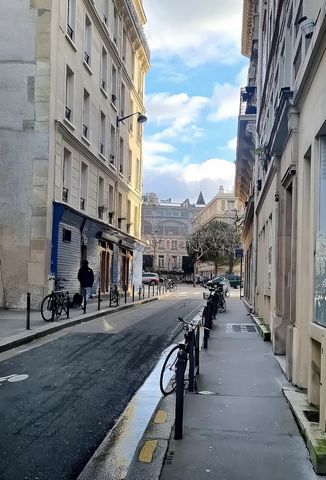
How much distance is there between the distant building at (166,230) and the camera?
344 feet

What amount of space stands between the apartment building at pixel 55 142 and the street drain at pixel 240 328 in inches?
265

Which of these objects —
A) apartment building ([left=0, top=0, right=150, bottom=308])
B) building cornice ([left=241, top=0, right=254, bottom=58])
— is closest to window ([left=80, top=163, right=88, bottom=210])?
apartment building ([left=0, top=0, right=150, bottom=308])

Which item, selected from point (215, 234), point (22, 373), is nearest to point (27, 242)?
point (22, 373)

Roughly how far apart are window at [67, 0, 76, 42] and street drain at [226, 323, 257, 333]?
522 inches

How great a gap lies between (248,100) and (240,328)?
17.4m

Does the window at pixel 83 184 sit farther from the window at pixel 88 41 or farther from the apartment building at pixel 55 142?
the window at pixel 88 41

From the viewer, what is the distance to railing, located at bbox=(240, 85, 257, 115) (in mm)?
28578

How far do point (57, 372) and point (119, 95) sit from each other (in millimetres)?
24883

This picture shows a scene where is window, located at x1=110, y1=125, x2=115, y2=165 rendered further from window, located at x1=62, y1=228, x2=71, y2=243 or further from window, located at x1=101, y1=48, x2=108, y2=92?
window, located at x1=62, y1=228, x2=71, y2=243

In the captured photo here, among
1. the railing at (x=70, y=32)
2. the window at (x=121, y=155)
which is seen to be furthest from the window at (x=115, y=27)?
the railing at (x=70, y=32)

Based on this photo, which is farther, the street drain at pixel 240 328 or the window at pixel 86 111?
the window at pixel 86 111

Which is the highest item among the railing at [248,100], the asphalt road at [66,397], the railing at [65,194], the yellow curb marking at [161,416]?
the railing at [248,100]

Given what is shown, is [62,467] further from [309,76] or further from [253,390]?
[309,76]

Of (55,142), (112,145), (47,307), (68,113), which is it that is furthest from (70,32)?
(47,307)
